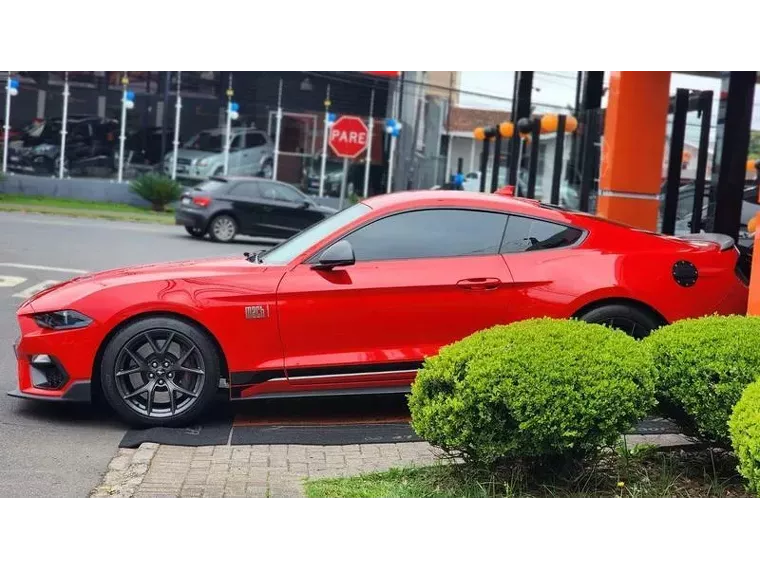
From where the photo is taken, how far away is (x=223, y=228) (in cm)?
2159

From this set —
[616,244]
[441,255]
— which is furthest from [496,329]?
[616,244]

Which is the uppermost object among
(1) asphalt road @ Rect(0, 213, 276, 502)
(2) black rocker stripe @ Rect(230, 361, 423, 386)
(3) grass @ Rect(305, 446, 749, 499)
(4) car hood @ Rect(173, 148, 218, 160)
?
(4) car hood @ Rect(173, 148, 218, 160)

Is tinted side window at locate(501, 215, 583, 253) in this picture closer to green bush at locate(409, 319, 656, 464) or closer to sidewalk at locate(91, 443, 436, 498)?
sidewalk at locate(91, 443, 436, 498)

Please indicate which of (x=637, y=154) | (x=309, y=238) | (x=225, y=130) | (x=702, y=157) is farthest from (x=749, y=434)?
(x=225, y=130)

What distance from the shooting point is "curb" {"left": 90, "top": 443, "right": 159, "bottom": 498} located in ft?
16.8

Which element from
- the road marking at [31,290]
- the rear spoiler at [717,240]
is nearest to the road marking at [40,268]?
the road marking at [31,290]

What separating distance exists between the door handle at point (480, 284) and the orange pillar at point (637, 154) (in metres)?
8.16

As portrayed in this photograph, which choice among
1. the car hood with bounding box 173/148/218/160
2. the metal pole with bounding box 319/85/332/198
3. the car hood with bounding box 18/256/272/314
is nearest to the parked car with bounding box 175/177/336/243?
the car hood with bounding box 173/148/218/160

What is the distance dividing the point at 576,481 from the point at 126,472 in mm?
2367

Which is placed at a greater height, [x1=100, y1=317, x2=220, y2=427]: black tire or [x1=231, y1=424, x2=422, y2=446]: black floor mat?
[x1=100, y1=317, x2=220, y2=427]: black tire

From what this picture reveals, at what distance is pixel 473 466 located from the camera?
502 centimetres

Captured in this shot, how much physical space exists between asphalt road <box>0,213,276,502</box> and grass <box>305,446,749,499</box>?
1.38 meters
